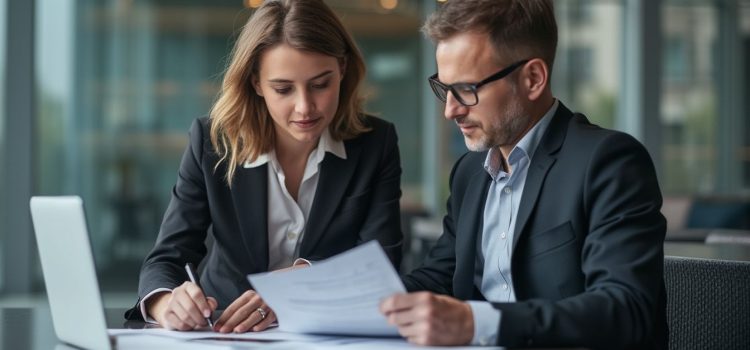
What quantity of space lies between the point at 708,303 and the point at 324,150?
3.40ft

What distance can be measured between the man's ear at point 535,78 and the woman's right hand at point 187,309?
76cm

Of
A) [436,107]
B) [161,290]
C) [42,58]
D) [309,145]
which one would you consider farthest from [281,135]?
[436,107]

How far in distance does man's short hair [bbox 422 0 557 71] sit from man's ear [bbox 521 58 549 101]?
0.8 inches

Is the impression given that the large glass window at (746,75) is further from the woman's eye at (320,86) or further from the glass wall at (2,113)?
the woman's eye at (320,86)

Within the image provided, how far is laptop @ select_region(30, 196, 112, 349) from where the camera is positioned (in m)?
1.54

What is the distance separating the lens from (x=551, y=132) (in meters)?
1.97

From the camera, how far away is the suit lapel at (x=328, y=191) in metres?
2.54

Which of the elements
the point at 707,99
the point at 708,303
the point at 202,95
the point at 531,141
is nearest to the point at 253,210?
the point at 531,141

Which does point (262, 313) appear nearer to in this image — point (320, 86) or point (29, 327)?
point (29, 327)

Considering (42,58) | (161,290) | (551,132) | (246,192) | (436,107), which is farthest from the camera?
(436,107)

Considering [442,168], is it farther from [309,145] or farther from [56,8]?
[309,145]

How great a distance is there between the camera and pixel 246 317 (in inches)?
74.3

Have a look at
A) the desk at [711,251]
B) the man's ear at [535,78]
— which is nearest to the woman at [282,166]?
the man's ear at [535,78]

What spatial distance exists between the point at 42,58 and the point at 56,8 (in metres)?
0.43
